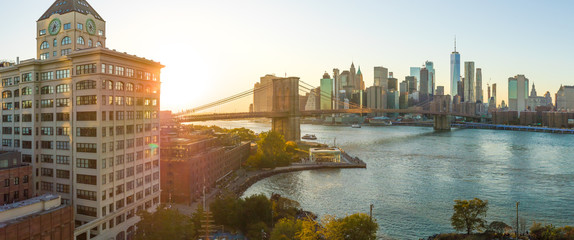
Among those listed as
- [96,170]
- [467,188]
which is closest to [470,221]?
[467,188]

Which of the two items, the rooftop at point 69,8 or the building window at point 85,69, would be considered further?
the rooftop at point 69,8

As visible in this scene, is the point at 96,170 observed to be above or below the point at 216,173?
above

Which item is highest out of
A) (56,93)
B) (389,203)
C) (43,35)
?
(43,35)

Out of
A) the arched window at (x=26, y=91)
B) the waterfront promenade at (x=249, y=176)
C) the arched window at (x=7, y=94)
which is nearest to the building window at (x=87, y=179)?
the arched window at (x=26, y=91)

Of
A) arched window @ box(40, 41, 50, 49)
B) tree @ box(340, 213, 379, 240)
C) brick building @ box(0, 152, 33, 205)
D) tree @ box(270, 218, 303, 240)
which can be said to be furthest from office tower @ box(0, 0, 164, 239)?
tree @ box(340, 213, 379, 240)

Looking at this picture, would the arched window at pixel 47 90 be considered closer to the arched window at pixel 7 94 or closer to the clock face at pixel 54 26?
the arched window at pixel 7 94

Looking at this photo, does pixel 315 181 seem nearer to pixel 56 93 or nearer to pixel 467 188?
pixel 467 188
